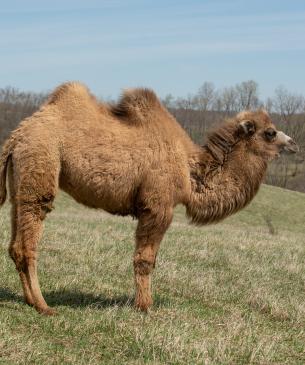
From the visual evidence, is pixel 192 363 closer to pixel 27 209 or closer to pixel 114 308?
pixel 114 308

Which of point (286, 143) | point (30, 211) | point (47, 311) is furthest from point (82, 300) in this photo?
point (286, 143)

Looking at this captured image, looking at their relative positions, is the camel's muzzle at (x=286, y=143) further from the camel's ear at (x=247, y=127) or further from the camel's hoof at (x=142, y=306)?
the camel's hoof at (x=142, y=306)

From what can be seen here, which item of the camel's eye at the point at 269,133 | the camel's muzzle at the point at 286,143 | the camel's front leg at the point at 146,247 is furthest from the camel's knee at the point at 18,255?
the camel's muzzle at the point at 286,143

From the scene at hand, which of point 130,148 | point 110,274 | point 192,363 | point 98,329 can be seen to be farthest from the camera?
point 110,274

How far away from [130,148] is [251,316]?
2.51 meters

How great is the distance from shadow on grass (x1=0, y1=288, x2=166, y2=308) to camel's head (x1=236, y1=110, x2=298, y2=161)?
94.5 inches

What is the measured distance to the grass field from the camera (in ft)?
18.4

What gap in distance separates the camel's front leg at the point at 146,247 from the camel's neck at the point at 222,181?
24.6 inches

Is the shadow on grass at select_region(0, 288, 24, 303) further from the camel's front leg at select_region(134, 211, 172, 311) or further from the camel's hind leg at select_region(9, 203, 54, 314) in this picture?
the camel's front leg at select_region(134, 211, 172, 311)

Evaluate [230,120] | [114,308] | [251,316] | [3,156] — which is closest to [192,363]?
[114,308]

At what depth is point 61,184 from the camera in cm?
743

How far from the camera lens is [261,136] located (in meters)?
8.30

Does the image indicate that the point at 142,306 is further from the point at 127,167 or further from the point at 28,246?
the point at 127,167

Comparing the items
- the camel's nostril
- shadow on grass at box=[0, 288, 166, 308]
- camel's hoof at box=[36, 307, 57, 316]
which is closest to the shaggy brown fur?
camel's hoof at box=[36, 307, 57, 316]
